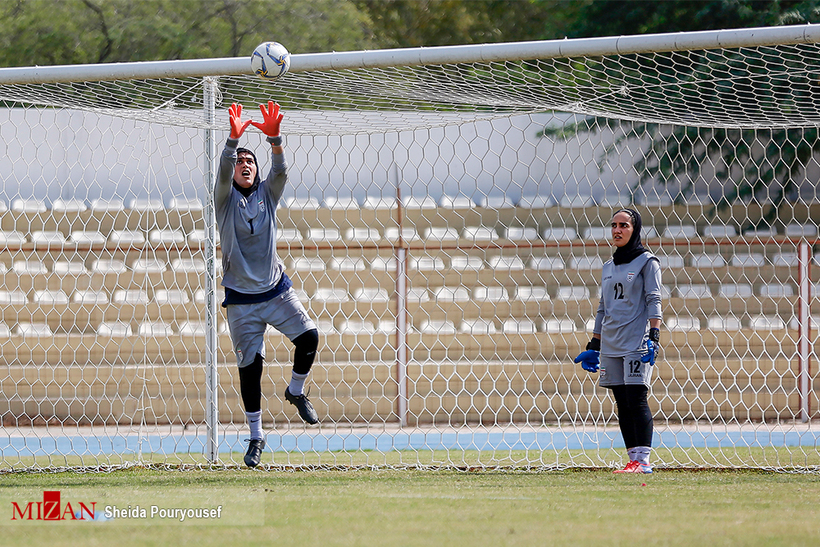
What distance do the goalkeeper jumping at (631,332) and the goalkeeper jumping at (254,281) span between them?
144 cm

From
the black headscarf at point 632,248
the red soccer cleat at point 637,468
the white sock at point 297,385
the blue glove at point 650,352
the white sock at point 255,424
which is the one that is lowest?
the red soccer cleat at point 637,468

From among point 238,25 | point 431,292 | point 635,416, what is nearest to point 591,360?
point 635,416

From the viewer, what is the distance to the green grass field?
284 centimetres

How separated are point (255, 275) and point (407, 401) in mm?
3252

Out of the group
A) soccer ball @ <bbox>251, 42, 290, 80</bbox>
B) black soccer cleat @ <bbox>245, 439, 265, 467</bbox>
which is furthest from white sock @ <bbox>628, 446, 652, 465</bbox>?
soccer ball @ <bbox>251, 42, 290, 80</bbox>

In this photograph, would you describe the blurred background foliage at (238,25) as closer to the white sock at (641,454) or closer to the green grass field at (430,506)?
the white sock at (641,454)

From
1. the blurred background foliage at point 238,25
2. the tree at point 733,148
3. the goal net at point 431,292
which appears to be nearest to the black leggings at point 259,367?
the goal net at point 431,292

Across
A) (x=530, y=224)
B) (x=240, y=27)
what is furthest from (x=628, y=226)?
(x=240, y=27)

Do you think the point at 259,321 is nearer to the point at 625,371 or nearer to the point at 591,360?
the point at 591,360

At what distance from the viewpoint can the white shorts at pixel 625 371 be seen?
14.7 ft

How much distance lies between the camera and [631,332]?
4.52 meters

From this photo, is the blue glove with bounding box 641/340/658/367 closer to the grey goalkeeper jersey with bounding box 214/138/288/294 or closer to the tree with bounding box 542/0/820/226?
the grey goalkeeper jersey with bounding box 214/138/288/294

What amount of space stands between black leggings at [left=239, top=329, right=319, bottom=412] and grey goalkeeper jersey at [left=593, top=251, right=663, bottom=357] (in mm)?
1469

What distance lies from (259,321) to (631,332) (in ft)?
6.00
